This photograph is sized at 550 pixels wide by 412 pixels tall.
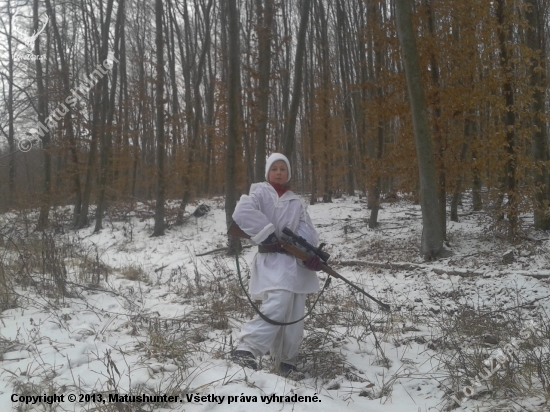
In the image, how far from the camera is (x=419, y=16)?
920 centimetres

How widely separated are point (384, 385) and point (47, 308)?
136 inches

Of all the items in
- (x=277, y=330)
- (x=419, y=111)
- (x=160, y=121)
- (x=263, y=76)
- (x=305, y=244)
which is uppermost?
(x=263, y=76)

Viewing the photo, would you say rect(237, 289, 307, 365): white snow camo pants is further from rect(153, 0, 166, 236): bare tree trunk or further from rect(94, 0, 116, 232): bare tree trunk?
rect(94, 0, 116, 232): bare tree trunk

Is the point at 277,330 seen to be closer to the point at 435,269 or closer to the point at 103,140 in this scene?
the point at 435,269

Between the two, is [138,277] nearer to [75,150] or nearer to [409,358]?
[409,358]

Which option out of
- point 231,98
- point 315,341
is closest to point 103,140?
point 231,98

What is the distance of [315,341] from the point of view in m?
4.22

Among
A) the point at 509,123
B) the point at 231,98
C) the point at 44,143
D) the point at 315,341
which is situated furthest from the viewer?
the point at 44,143

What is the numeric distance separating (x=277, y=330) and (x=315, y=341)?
78cm

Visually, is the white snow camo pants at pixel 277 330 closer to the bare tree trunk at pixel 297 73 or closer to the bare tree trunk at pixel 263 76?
the bare tree trunk at pixel 263 76

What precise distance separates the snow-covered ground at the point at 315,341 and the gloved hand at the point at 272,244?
0.90 meters

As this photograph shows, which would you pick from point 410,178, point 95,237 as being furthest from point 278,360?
point 95,237

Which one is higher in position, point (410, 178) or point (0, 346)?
point (410, 178)

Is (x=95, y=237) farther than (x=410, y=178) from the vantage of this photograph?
Yes
